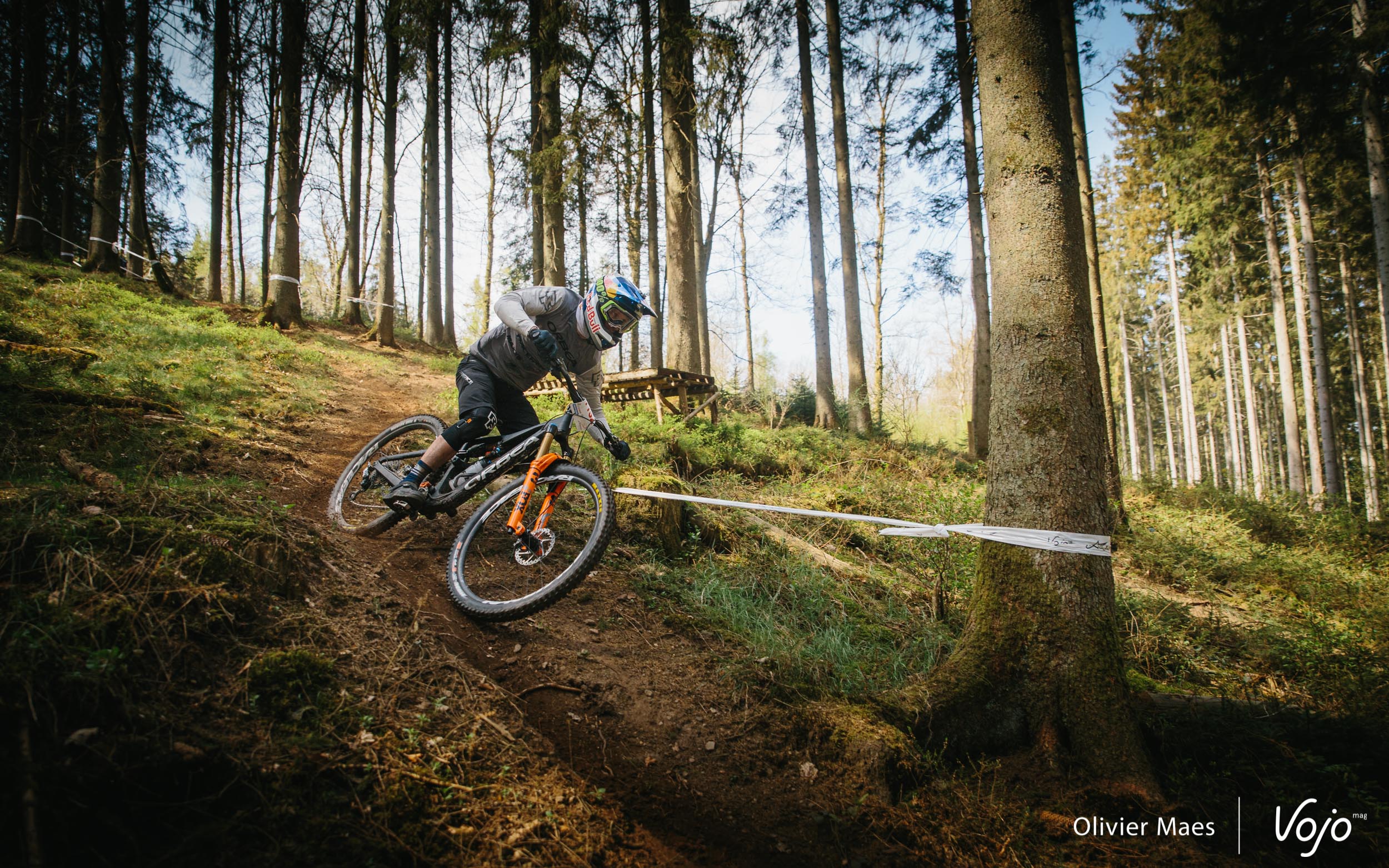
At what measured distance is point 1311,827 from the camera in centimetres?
250

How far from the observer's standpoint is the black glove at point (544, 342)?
367 centimetres

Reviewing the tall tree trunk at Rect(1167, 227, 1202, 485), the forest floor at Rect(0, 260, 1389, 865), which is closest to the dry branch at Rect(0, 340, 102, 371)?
the forest floor at Rect(0, 260, 1389, 865)

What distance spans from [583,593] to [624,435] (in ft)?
12.3

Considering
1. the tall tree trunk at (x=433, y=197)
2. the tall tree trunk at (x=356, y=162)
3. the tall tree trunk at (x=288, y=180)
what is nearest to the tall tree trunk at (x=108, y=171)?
the tall tree trunk at (x=288, y=180)

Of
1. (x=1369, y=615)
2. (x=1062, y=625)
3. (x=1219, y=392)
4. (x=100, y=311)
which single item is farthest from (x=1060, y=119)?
(x=1219, y=392)

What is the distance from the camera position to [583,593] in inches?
164

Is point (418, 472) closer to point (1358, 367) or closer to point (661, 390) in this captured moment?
point (661, 390)

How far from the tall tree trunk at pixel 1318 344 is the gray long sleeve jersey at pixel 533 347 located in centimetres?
1786

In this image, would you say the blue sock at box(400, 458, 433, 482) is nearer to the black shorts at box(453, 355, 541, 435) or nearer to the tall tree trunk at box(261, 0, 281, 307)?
the black shorts at box(453, 355, 541, 435)

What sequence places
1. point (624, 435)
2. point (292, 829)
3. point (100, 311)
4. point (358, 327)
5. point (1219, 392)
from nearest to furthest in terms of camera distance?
point (292, 829) < point (624, 435) < point (100, 311) < point (358, 327) < point (1219, 392)

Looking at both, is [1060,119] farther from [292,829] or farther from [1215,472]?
[1215,472]

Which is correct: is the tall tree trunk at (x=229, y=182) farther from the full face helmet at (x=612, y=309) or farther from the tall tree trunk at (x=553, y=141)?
the full face helmet at (x=612, y=309)

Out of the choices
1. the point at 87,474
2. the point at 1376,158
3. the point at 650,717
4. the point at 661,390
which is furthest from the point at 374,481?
the point at 1376,158

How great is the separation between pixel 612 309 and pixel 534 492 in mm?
1387
